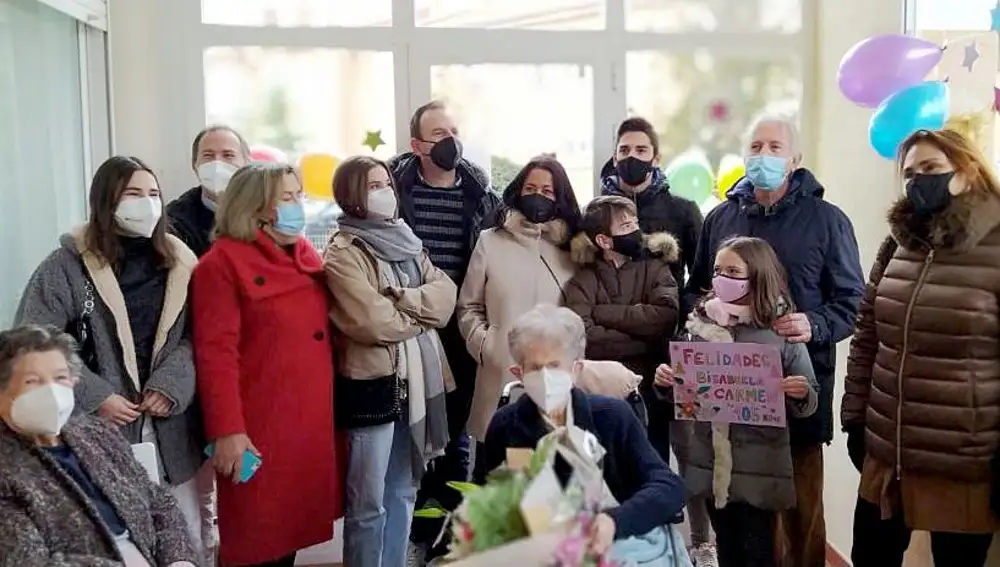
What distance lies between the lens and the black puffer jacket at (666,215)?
3373 mm

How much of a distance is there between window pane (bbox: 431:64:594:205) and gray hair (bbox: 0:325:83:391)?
238 cm

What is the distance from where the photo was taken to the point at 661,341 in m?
3.14

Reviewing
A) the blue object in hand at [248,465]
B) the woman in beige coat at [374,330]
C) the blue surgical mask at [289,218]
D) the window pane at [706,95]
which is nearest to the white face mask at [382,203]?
the woman in beige coat at [374,330]

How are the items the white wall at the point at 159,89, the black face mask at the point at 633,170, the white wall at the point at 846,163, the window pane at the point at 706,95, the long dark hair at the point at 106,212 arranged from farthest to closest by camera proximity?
the window pane at the point at 706,95, the white wall at the point at 159,89, the white wall at the point at 846,163, the black face mask at the point at 633,170, the long dark hair at the point at 106,212

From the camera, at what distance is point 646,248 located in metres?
3.18

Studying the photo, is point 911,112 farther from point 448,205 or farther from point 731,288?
point 448,205

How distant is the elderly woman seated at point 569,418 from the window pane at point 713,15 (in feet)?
8.48

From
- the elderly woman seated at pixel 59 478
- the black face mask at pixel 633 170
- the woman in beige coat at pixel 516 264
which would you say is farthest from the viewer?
the black face mask at pixel 633 170

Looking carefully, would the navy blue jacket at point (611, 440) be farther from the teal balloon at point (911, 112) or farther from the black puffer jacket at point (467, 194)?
the teal balloon at point (911, 112)

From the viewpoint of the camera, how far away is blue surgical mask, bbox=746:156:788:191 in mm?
3016

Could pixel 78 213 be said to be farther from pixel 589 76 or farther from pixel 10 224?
pixel 589 76

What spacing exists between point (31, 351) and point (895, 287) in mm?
2175

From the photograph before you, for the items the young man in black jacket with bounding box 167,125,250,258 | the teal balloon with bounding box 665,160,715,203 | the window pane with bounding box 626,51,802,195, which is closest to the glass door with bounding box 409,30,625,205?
the window pane with bounding box 626,51,802,195

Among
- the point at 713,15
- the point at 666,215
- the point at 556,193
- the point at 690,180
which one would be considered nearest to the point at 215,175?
the point at 556,193
